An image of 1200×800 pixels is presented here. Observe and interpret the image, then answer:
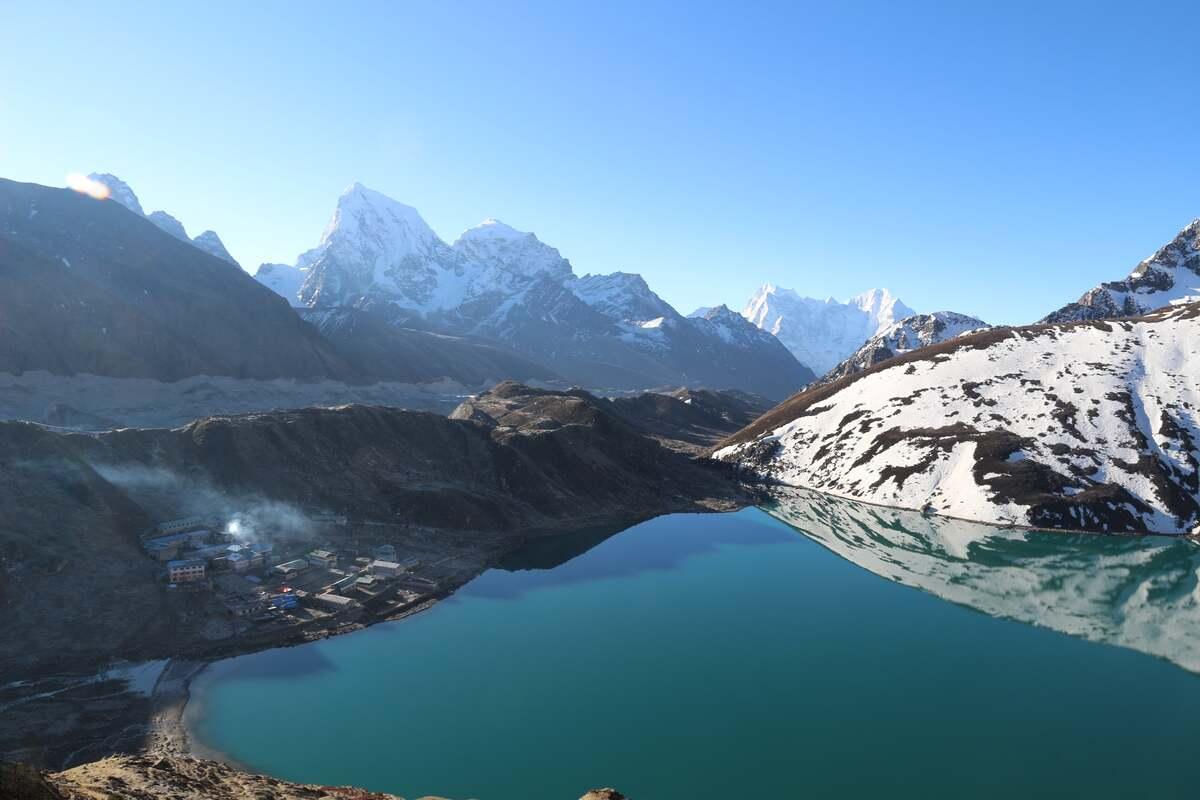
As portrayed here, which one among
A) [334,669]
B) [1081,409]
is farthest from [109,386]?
[1081,409]

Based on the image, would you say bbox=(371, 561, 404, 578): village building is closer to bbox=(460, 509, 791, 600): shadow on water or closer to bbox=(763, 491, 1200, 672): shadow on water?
bbox=(460, 509, 791, 600): shadow on water

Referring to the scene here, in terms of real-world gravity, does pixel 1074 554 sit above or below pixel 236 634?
above

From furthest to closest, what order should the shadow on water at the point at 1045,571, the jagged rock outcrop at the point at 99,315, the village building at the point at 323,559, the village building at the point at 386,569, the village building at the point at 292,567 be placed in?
the jagged rock outcrop at the point at 99,315 → the village building at the point at 323,559 → the village building at the point at 386,569 → the village building at the point at 292,567 → the shadow on water at the point at 1045,571

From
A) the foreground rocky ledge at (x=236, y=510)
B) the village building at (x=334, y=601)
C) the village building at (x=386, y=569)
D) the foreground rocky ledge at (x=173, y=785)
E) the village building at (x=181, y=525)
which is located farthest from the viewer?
the village building at (x=386, y=569)

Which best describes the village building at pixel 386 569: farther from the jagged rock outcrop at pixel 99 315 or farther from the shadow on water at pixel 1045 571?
the jagged rock outcrop at pixel 99 315

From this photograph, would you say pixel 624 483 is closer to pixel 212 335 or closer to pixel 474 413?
pixel 474 413

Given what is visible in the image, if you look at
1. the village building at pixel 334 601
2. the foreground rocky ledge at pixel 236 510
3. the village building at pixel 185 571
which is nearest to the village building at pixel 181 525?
the foreground rocky ledge at pixel 236 510
